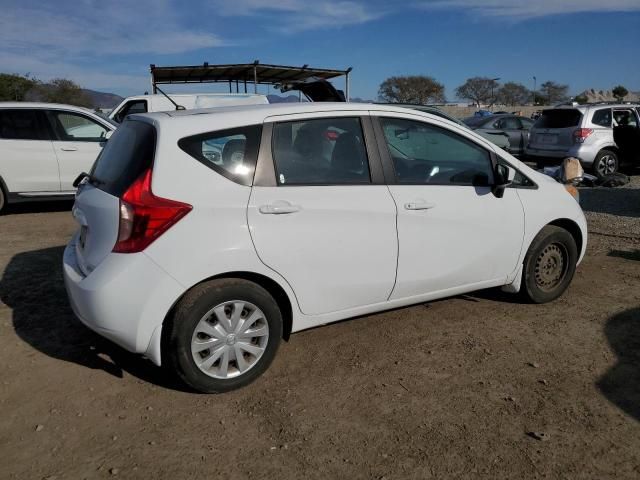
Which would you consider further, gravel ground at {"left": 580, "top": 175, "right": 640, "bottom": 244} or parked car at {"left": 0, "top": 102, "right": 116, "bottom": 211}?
parked car at {"left": 0, "top": 102, "right": 116, "bottom": 211}

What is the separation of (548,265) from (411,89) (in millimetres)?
63396

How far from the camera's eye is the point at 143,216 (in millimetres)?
2979

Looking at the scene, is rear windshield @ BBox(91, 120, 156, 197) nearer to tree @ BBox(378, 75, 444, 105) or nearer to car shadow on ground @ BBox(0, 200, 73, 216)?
car shadow on ground @ BBox(0, 200, 73, 216)

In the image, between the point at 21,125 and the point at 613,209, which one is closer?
the point at 21,125

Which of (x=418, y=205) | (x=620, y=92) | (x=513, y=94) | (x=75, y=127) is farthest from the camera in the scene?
(x=513, y=94)

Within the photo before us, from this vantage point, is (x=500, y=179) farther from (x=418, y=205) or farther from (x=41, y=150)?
(x=41, y=150)

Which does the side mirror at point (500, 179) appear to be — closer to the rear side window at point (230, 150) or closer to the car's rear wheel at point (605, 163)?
the rear side window at point (230, 150)

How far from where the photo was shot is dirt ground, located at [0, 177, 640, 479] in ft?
8.84

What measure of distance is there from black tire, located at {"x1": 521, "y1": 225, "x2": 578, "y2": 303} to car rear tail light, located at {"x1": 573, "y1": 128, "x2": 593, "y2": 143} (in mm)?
8128

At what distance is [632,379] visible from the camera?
134 inches

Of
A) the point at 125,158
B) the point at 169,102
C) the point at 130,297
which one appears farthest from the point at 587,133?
the point at 130,297

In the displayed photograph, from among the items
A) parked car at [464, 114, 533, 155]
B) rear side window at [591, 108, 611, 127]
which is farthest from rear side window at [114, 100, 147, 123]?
A: rear side window at [591, 108, 611, 127]

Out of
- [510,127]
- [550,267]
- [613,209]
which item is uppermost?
[510,127]

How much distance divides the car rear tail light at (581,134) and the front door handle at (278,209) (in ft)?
34.0
